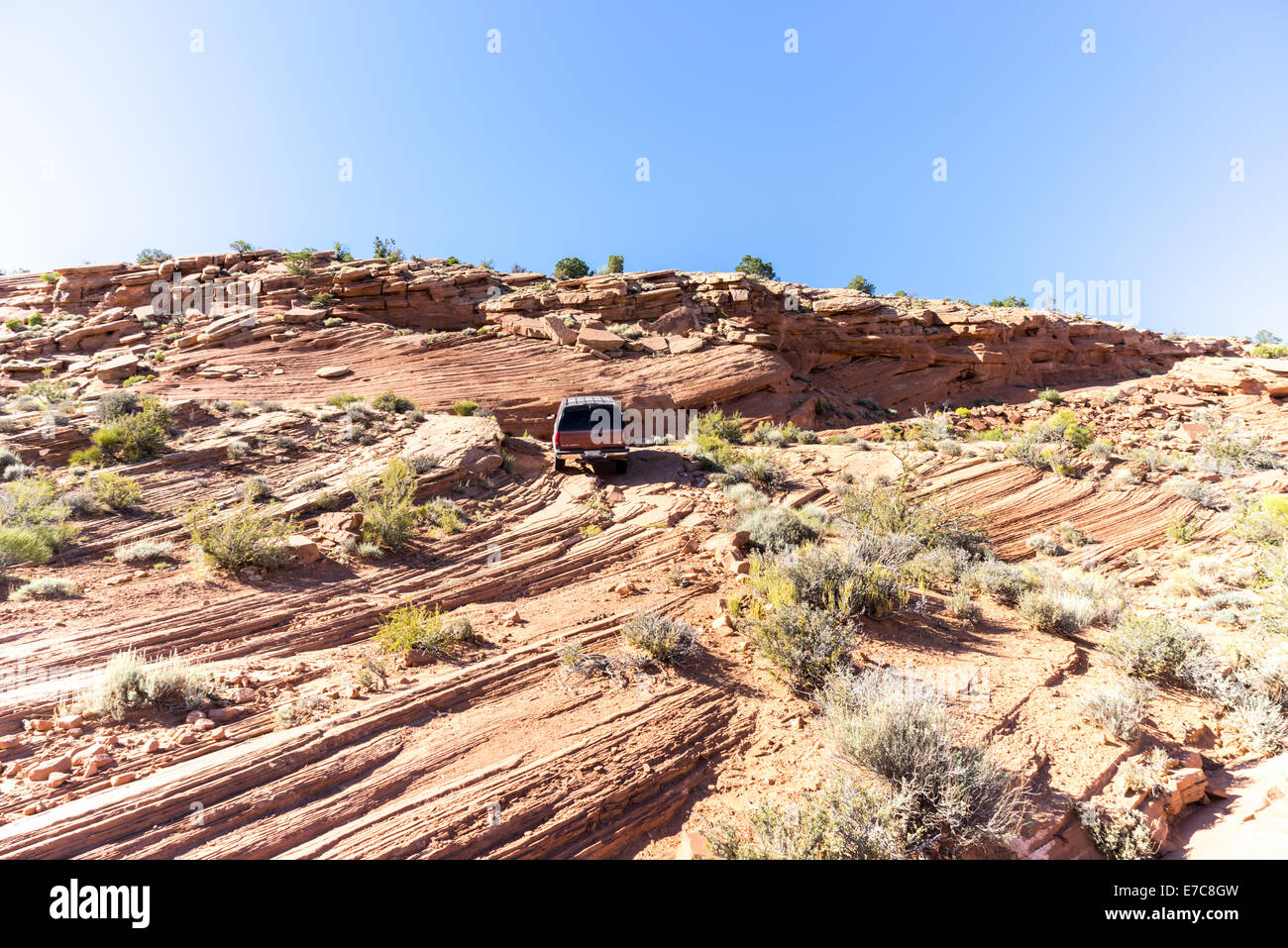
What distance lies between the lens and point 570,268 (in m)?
27.0

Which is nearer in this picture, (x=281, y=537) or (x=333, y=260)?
(x=281, y=537)

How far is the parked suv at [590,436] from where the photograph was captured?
11430 millimetres

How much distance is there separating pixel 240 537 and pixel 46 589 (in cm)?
164

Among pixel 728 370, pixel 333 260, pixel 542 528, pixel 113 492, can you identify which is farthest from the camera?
pixel 333 260

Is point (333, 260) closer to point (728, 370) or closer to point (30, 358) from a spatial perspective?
point (30, 358)

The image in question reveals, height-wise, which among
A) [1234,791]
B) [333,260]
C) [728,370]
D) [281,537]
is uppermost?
[333,260]

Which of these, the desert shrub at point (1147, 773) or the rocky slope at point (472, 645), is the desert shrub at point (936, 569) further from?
the desert shrub at point (1147, 773)

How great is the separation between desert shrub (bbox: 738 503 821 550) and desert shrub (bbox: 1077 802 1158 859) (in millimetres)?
4207

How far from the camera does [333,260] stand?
23766 millimetres

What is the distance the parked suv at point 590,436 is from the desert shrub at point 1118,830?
9.40 metres

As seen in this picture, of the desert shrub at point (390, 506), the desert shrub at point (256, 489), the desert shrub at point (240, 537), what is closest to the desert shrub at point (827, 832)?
the desert shrub at point (390, 506)

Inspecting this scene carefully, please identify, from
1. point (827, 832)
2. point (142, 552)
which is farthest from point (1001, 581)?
point (142, 552)

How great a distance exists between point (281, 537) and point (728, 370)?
16.6 m
